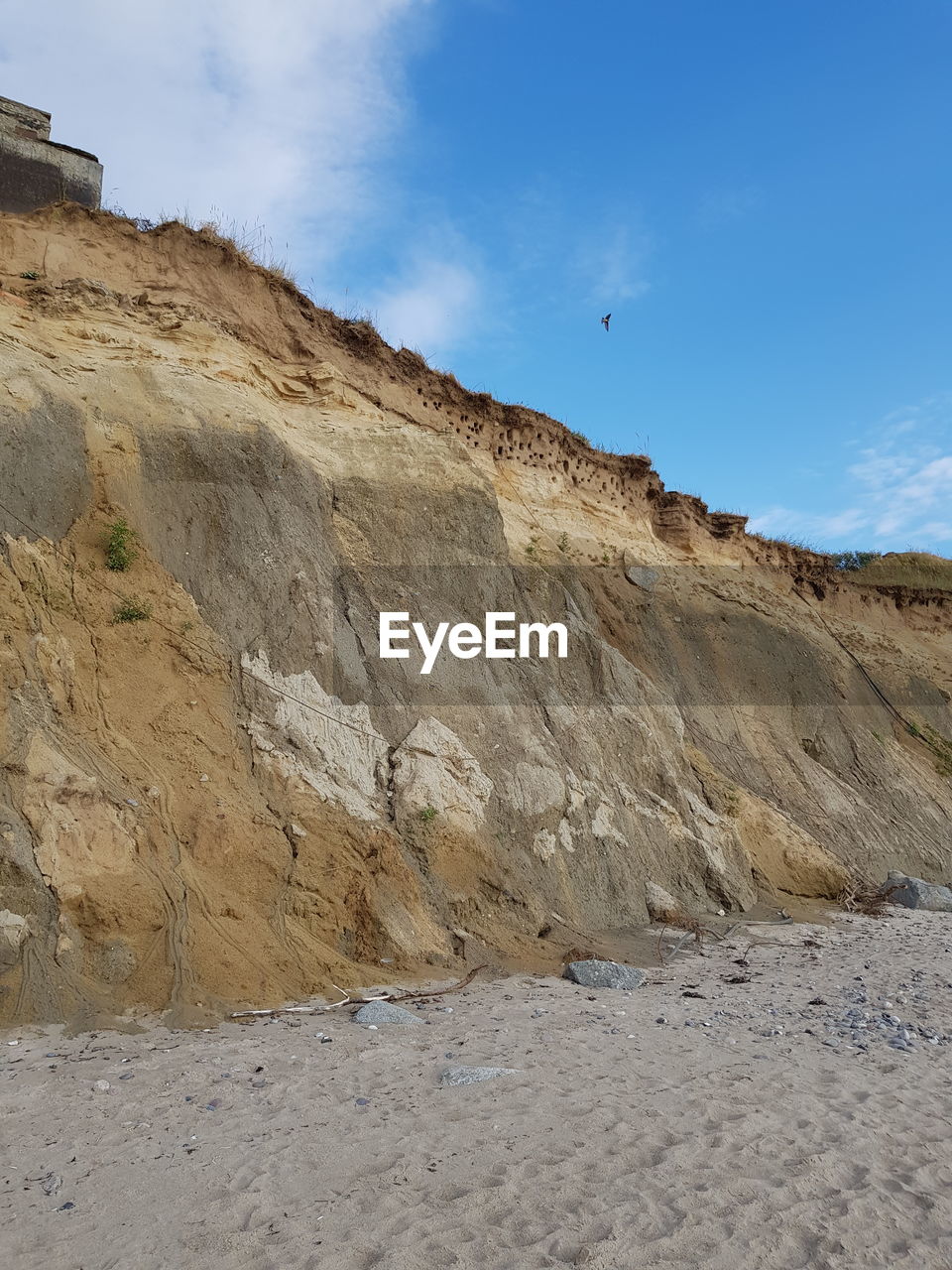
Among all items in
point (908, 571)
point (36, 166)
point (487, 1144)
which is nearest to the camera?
point (487, 1144)

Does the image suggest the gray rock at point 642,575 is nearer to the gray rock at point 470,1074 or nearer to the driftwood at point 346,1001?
the driftwood at point 346,1001

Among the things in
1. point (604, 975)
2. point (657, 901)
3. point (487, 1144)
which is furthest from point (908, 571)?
point (487, 1144)

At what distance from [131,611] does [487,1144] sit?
6298 millimetres

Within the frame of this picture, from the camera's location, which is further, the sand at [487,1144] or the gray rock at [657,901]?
the gray rock at [657,901]

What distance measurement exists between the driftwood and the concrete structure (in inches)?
432

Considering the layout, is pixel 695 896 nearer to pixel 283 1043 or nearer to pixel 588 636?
pixel 588 636

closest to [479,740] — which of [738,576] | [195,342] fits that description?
[195,342]

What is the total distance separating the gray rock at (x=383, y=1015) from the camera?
634 centimetres

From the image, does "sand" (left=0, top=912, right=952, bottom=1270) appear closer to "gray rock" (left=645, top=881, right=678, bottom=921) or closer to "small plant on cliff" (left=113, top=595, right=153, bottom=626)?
"gray rock" (left=645, top=881, right=678, bottom=921)

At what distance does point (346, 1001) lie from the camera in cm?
675

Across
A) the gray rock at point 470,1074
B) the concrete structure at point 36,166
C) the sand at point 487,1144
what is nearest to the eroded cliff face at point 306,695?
the concrete structure at point 36,166

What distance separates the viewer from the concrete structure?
36.9 ft

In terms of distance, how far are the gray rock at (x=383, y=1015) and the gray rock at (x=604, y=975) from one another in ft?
6.72

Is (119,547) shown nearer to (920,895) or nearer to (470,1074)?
(470,1074)
